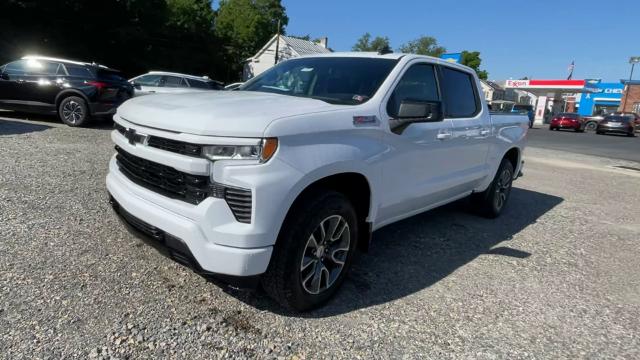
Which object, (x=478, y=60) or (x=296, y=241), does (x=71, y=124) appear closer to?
(x=296, y=241)

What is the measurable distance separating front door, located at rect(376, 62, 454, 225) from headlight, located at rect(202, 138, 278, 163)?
1.11m

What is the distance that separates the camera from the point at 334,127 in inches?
108

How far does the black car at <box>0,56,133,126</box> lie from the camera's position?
970cm

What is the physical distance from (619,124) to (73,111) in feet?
105

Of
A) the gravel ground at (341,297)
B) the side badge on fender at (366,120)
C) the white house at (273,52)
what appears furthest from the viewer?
the white house at (273,52)

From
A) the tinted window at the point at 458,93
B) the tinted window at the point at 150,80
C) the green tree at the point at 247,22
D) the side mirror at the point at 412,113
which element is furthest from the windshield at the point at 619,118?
the green tree at the point at 247,22

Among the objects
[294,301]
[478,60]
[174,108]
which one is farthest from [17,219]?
[478,60]

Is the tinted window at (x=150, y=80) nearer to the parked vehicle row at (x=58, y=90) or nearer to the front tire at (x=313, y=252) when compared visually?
the parked vehicle row at (x=58, y=90)

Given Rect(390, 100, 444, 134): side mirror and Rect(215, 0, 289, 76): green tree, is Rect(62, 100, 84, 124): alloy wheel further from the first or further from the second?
Rect(215, 0, 289, 76): green tree

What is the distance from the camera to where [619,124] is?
93.9 ft

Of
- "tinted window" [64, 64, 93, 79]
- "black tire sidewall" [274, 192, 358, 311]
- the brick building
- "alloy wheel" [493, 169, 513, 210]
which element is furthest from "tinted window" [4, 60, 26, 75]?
the brick building

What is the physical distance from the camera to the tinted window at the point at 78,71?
983 cm

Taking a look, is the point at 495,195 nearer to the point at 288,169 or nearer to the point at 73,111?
the point at 288,169

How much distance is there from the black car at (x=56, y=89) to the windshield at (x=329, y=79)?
23.6 ft
